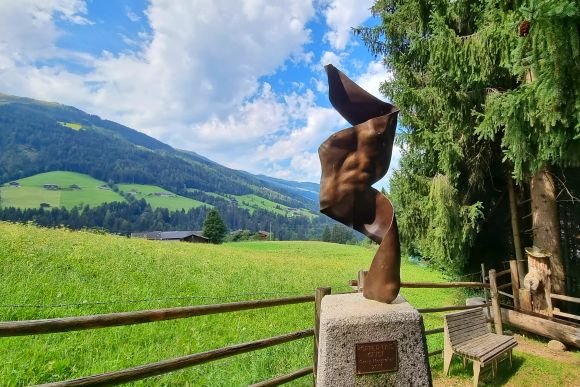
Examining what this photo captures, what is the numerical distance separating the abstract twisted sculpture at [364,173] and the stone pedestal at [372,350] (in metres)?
0.37

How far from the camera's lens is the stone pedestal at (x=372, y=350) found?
122 inches

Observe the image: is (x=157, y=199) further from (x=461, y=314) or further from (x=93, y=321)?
(x=93, y=321)

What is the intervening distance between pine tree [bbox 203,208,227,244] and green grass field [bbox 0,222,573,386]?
38573mm

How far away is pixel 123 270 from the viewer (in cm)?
1163

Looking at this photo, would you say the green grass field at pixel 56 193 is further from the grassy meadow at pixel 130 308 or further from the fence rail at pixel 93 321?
the fence rail at pixel 93 321

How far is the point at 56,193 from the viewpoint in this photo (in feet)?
408

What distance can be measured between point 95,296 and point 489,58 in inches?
398

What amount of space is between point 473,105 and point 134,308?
9112 millimetres

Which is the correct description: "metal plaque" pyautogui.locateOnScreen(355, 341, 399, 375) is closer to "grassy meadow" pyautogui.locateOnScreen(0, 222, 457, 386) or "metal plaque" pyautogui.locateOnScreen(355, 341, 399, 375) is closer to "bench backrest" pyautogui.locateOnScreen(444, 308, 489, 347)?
"grassy meadow" pyautogui.locateOnScreen(0, 222, 457, 386)

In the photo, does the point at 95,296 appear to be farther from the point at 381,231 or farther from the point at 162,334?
the point at 381,231

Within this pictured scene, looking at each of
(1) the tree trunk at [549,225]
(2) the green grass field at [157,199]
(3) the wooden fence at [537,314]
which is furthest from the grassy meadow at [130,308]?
(2) the green grass field at [157,199]

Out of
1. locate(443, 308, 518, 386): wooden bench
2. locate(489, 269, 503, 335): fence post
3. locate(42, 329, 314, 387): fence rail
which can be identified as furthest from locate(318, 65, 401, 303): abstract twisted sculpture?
locate(489, 269, 503, 335): fence post

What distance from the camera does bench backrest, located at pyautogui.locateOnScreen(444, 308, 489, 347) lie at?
17.9 ft

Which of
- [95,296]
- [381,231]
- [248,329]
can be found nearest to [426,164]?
[248,329]
